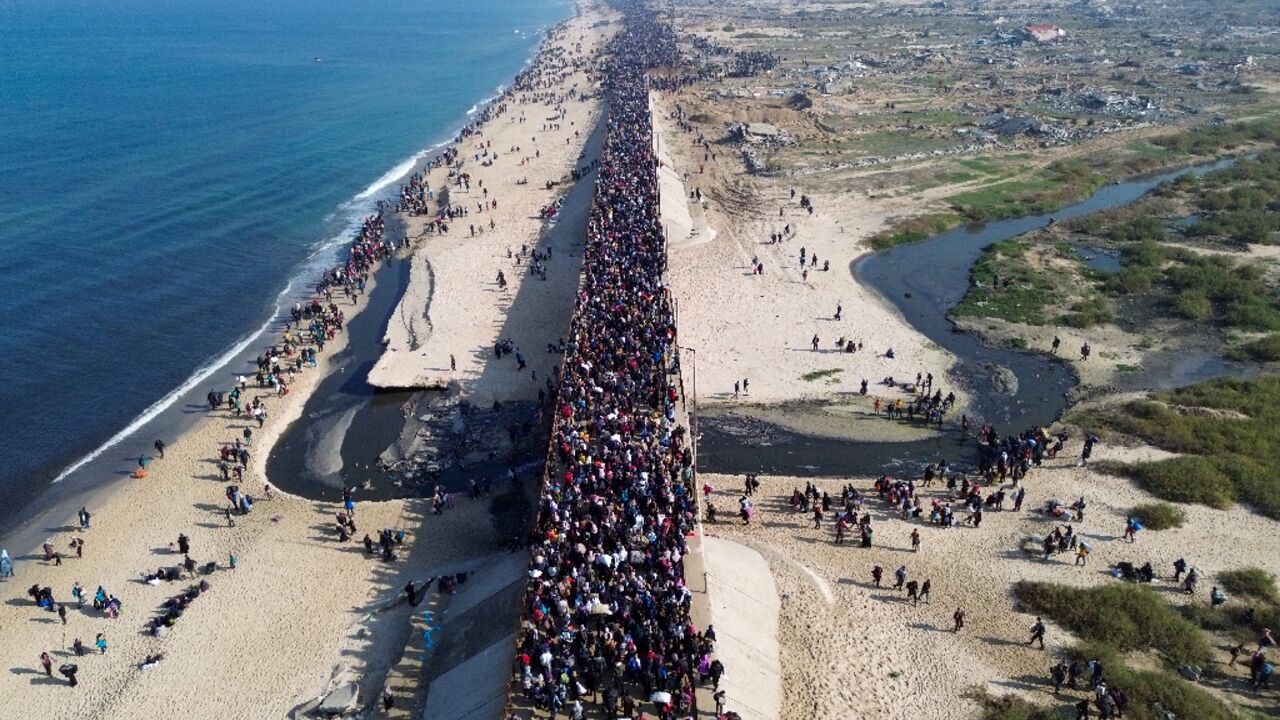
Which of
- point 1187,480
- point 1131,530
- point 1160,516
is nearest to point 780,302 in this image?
point 1187,480

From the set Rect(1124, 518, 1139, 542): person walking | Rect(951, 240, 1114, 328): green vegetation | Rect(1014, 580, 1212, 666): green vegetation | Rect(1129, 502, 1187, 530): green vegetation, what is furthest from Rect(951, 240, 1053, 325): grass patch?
Rect(1014, 580, 1212, 666): green vegetation

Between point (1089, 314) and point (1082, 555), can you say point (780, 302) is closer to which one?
point (1089, 314)

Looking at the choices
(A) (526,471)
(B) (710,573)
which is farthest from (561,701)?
(A) (526,471)

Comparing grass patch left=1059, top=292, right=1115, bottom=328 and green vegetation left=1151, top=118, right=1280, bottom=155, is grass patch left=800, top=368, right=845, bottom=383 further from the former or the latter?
green vegetation left=1151, top=118, right=1280, bottom=155

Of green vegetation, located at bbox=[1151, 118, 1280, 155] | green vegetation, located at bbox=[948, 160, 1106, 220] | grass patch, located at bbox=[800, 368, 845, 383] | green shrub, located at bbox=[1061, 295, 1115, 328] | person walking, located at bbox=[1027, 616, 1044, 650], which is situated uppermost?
green vegetation, located at bbox=[1151, 118, 1280, 155]

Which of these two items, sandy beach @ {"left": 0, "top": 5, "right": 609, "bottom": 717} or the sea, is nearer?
sandy beach @ {"left": 0, "top": 5, "right": 609, "bottom": 717}

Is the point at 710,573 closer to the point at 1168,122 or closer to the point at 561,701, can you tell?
the point at 561,701
